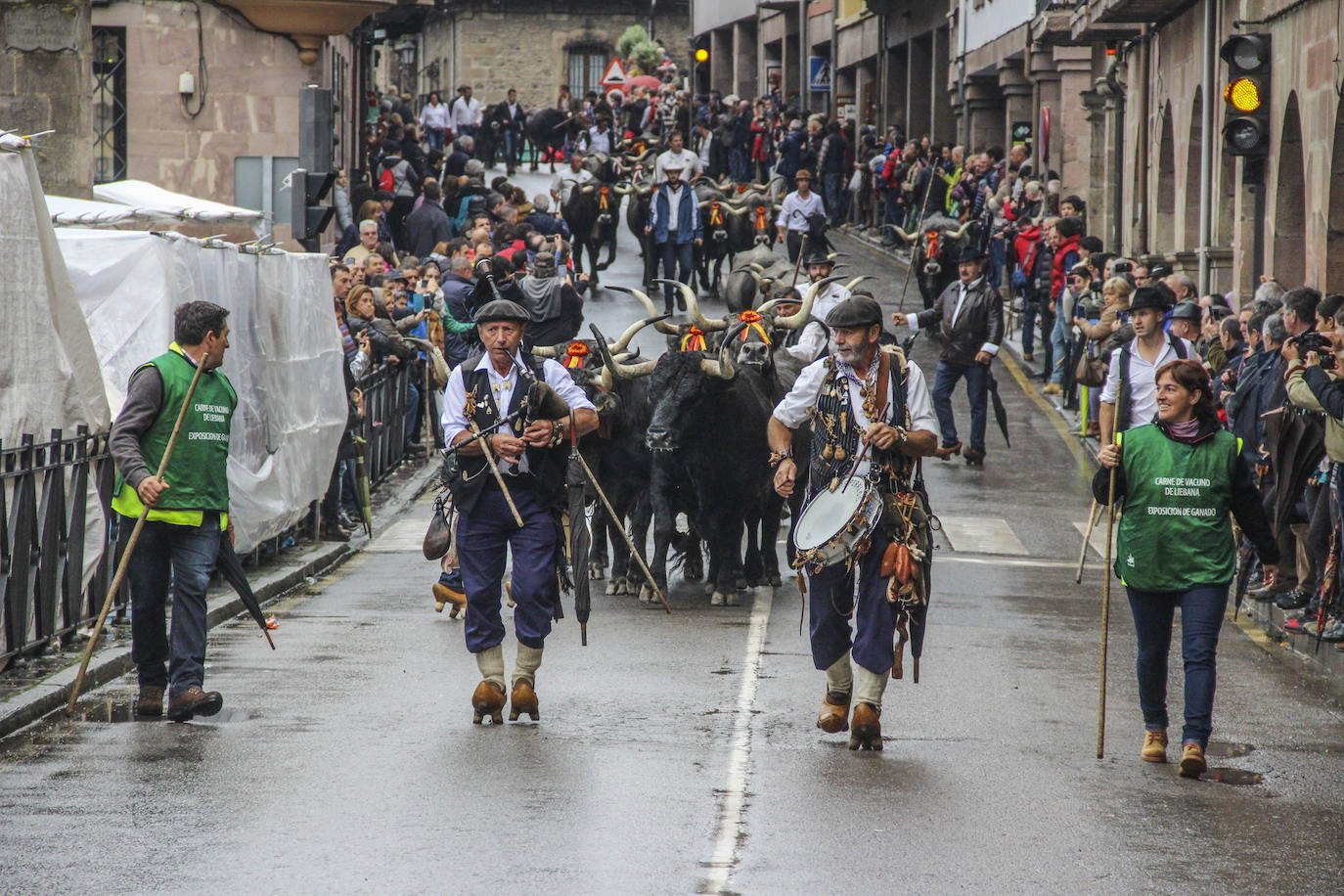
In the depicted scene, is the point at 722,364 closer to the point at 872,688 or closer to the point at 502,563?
the point at 502,563

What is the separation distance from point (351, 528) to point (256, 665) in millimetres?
5955

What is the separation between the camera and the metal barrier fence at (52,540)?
10.2 metres

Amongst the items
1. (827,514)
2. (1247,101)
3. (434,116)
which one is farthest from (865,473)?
(434,116)

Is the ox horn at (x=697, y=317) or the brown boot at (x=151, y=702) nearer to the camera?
the brown boot at (x=151, y=702)

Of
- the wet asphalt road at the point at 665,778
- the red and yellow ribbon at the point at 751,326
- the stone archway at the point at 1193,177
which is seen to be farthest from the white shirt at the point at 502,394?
the stone archway at the point at 1193,177

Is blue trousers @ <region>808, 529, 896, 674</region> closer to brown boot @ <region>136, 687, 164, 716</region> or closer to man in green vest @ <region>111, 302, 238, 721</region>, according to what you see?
man in green vest @ <region>111, 302, 238, 721</region>

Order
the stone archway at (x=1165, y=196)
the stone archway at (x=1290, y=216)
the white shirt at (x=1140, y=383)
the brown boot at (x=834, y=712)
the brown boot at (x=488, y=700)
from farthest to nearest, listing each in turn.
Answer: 1. the stone archway at (x=1165, y=196)
2. the stone archway at (x=1290, y=216)
3. the white shirt at (x=1140, y=383)
4. the brown boot at (x=488, y=700)
5. the brown boot at (x=834, y=712)

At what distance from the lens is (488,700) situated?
9500mm

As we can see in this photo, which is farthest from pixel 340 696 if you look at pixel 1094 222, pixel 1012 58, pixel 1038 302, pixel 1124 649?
pixel 1012 58

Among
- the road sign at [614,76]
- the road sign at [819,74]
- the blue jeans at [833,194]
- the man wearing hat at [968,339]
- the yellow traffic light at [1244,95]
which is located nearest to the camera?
the yellow traffic light at [1244,95]

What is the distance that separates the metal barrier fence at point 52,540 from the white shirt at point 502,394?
1.90 metres

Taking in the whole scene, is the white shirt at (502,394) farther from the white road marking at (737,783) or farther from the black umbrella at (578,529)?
the white road marking at (737,783)

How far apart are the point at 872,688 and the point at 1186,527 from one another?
4.84ft

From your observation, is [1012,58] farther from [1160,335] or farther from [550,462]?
[550,462]
